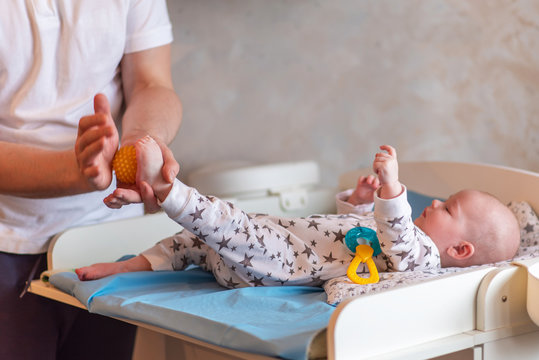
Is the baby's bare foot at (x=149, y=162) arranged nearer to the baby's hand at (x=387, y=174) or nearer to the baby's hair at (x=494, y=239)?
the baby's hand at (x=387, y=174)

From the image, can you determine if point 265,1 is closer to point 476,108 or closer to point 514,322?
point 476,108

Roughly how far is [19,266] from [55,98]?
293 millimetres

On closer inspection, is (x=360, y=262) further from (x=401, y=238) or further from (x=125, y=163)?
(x=125, y=163)

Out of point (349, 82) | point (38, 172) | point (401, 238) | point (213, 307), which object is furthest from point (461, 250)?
point (349, 82)

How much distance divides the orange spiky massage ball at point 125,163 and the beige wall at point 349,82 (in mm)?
1219

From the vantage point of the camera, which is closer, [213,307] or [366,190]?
[213,307]

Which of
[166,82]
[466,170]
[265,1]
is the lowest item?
[466,170]

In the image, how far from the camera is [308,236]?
1102mm

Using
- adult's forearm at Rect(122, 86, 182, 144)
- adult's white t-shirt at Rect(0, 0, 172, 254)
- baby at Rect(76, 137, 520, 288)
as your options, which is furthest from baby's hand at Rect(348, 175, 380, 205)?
adult's white t-shirt at Rect(0, 0, 172, 254)

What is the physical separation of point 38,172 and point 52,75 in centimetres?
26

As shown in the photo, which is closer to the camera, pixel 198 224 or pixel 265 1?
pixel 198 224

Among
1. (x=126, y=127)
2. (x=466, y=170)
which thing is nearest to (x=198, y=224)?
(x=126, y=127)

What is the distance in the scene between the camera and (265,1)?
2.16 meters

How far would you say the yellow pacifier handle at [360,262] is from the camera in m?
1.00
